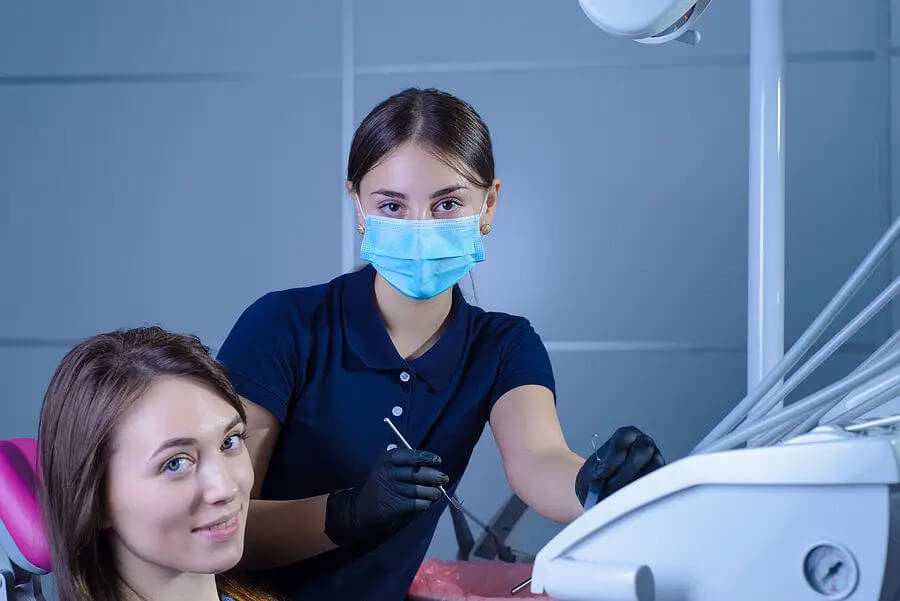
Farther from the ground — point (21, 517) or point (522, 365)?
point (522, 365)

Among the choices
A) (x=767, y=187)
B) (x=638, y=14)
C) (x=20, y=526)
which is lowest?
(x=20, y=526)

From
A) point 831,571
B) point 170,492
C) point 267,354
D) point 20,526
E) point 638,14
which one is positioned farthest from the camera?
point 267,354

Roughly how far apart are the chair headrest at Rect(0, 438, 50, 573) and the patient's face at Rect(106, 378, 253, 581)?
0.40ft

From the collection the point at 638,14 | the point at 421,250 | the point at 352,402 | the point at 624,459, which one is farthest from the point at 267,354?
the point at 638,14

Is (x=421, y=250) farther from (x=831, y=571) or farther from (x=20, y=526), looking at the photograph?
(x=831, y=571)

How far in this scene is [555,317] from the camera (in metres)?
2.68

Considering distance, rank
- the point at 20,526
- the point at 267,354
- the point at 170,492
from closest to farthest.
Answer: the point at 170,492 < the point at 20,526 < the point at 267,354

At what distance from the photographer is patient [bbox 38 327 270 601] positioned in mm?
992

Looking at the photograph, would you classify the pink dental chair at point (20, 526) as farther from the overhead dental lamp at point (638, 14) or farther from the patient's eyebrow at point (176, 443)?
the overhead dental lamp at point (638, 14)

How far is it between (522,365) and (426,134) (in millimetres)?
378

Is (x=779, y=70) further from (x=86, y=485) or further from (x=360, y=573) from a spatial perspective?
(x=86, y=485)

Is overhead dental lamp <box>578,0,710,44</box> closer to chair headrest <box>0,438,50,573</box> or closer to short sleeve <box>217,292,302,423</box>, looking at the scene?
short sleeve <box>217,292,302,423</box>

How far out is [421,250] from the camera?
1358 millimetres

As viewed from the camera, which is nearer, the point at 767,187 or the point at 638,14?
the point at 638,14
